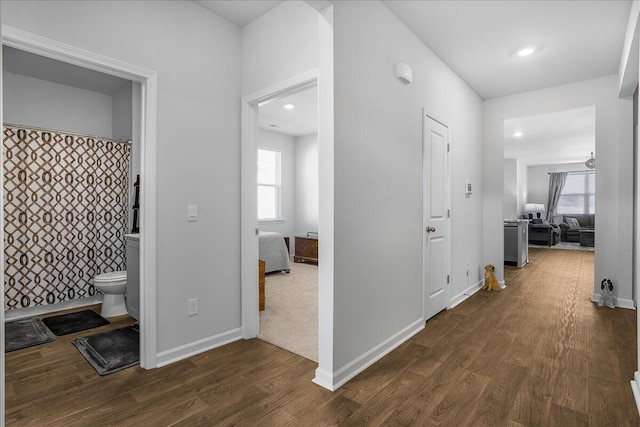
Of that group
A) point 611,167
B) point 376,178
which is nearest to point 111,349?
point 376,178

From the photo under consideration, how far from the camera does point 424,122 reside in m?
3.12

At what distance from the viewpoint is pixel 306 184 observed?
7.29 meters

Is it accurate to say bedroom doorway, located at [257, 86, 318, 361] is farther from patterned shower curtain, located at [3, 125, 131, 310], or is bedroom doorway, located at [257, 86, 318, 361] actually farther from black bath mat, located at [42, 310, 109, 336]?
patterned shower curtain, located at [3, 125, 131, 310]

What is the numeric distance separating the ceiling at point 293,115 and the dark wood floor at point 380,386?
3337mm

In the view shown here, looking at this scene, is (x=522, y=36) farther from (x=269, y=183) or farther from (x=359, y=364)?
(x=269, y=183)

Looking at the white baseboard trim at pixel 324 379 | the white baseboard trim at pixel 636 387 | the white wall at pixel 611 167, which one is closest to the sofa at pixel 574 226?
the white wall at pixel 611 167

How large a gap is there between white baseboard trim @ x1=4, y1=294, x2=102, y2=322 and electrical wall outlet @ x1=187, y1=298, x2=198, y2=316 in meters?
2.20

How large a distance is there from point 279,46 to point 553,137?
7136 millimetres

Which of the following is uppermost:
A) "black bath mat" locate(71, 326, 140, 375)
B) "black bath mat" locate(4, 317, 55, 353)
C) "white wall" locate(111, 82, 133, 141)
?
"white wall" locate(111, 82, 133, 141)

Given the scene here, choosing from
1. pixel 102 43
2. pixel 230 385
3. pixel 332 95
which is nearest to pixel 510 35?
pixel 332 95

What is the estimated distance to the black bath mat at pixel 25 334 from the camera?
8.95ft

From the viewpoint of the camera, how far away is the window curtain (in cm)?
1111

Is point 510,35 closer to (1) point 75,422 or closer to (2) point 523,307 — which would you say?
(2) point 523,307

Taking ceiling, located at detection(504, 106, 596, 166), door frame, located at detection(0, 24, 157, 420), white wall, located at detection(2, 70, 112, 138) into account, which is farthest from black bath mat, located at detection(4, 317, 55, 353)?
ceiling, located at detection(504, 106, 596, 166)
